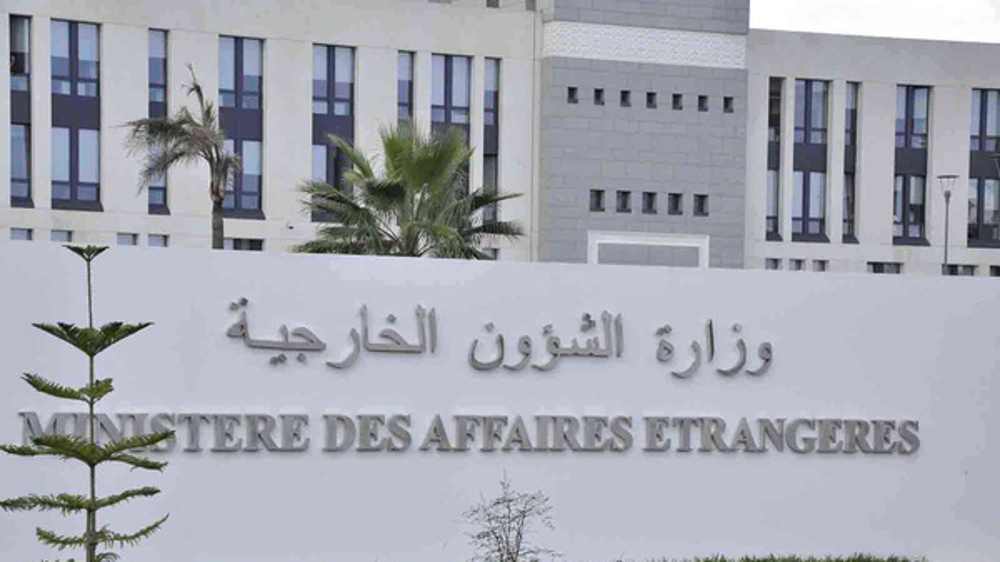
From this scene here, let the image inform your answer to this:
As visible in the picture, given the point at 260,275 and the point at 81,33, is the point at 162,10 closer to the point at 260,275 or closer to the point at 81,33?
the point at 81,33

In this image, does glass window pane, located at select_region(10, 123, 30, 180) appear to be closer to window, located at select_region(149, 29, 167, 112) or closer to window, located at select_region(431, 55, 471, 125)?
window, located at select_region(149, 29, 167, 112)

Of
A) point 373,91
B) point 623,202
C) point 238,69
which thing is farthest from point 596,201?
point 238,69

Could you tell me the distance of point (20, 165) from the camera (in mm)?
43250

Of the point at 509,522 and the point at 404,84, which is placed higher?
the point at 404,84

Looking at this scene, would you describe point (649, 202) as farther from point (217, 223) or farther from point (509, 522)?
point (509, 522)

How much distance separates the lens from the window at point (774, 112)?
5128 centimetres

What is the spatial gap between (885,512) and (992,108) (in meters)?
37.5

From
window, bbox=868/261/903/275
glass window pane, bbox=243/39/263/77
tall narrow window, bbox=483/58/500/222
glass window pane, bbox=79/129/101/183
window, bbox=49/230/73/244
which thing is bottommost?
window, bbox=868/261/903/275

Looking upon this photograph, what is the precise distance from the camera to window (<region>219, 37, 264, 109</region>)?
44906 millimetres

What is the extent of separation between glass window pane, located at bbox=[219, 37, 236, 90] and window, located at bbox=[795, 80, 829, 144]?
15.2 metres

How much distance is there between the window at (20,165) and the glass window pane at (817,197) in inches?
817

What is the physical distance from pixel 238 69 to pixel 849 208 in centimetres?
1738

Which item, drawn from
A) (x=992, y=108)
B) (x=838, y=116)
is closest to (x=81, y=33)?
(x=838, y=116)

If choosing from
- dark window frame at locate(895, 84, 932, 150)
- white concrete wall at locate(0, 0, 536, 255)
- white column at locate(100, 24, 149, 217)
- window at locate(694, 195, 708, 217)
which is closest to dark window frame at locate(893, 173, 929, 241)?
dark window frame at locate(895, 84, 932, 150)
